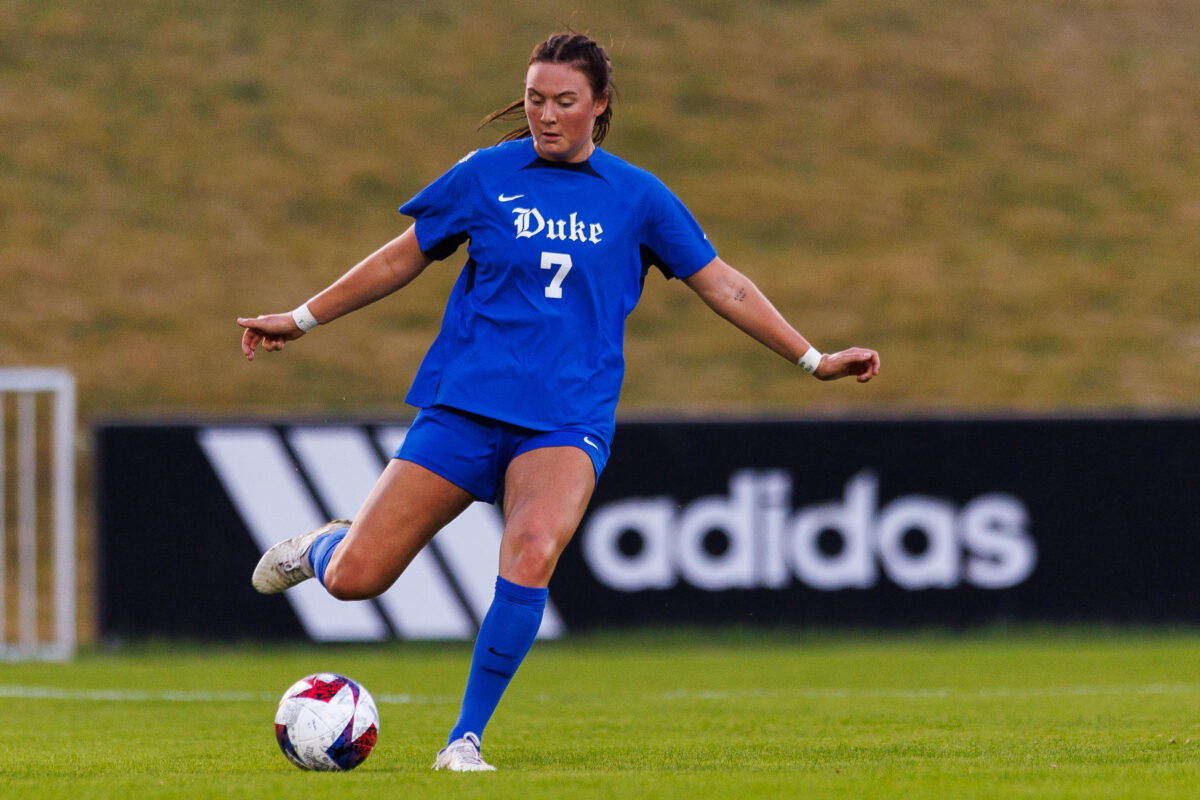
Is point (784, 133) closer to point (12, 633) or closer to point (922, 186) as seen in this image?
point (922, 186)

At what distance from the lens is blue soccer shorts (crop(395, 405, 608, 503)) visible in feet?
17.7

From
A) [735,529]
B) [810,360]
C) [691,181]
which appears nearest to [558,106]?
[810,360]

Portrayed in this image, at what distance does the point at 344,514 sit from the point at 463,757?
7.21 meters

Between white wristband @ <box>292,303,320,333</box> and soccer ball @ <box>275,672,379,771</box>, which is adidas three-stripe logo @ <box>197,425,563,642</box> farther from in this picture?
soccer ball @ <box>275,672,379,771</box>

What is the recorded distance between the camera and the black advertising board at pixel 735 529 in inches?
487

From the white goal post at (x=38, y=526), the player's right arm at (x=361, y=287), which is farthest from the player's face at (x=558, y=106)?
the white goal post at (x=38, y=526)

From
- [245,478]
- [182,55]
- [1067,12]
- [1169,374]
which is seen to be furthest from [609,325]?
[1067,12]

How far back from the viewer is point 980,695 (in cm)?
895

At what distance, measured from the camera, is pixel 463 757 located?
5.18 m

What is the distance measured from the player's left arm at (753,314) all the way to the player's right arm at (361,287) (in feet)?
3.00

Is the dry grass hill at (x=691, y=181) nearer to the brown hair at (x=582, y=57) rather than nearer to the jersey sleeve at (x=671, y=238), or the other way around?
the jersey sleeve at (x=671, y=238)

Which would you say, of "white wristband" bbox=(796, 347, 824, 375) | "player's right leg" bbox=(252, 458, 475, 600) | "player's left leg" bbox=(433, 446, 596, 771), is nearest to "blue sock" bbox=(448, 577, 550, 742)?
"player's left leg" bbox=(433, 446, 596, 771)

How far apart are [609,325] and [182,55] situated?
2205 cm

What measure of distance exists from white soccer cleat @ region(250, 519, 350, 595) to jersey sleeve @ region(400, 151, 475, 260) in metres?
1.03
